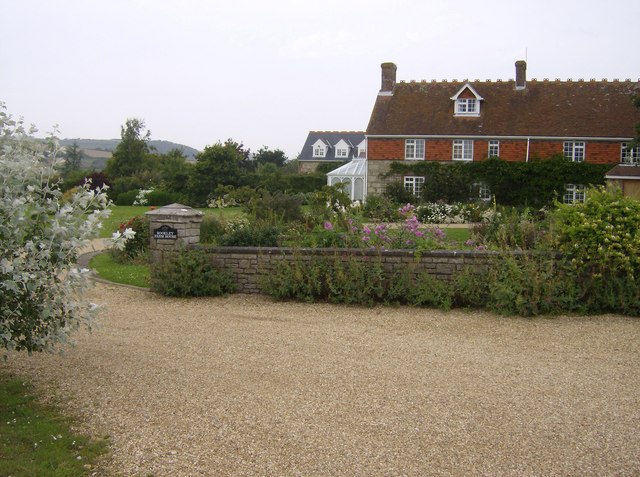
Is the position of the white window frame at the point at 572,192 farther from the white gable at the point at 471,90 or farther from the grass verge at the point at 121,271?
the grass verge at the point at 121,271

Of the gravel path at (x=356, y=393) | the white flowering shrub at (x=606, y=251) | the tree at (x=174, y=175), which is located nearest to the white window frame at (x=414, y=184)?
the tree at (x=174, y=175)

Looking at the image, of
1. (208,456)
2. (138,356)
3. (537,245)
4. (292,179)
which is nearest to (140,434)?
(208,456)

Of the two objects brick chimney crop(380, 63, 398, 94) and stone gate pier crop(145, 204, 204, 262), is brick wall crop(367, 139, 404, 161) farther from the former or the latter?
stone gate pier crop(145, 204, 204, 262)

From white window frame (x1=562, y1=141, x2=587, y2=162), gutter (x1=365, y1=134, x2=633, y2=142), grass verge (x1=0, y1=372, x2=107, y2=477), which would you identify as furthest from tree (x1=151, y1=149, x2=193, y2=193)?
A: grass verge (x1=0, y1=372, x2=107, y2=477)

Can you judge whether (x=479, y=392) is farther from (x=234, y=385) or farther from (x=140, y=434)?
(x=140, y=434)

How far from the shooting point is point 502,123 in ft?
111

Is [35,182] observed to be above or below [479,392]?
above

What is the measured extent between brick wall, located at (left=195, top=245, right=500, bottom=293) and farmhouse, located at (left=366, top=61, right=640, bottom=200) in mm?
25171

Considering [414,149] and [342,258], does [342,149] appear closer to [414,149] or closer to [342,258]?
[414,149]

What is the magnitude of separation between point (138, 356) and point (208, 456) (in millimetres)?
2484

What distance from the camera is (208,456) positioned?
4.21m

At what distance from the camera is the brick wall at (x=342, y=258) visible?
907 centimetres

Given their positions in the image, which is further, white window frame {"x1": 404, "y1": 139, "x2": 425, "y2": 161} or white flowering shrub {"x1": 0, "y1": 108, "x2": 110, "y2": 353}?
white window frame {"x1": 404, "y1": 139, "x2": 425, "y2": 161}

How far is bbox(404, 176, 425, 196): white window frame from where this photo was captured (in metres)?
34.2
